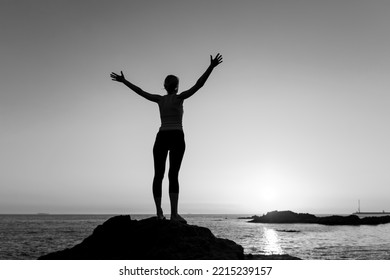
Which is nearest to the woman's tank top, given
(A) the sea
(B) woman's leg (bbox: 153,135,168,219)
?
(B) woman's leg (bbox: 153,135,168,219)

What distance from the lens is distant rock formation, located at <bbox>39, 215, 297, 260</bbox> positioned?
7422 mm

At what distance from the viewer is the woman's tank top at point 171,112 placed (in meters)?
7.53

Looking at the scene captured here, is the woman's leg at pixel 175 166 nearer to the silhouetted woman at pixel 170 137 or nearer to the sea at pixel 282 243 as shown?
the silhouetted woman at pixel 170 137

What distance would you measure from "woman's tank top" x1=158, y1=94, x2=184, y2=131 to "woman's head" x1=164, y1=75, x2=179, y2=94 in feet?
0.57

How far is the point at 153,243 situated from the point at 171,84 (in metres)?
3.18

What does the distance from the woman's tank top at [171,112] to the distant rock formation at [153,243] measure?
200 cm

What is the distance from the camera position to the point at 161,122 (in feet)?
25.3

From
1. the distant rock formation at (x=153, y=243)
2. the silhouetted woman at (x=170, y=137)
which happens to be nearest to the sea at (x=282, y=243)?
the distant rock formation at (x=153, y=243)

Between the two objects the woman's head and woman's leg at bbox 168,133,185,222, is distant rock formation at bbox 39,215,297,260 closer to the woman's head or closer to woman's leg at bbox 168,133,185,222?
woman's leg at bbox 168,133,185,222

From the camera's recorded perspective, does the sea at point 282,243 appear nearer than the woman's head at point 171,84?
No

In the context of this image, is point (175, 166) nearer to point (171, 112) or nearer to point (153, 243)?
point (171, 112)

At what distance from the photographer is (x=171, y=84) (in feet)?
25.4
